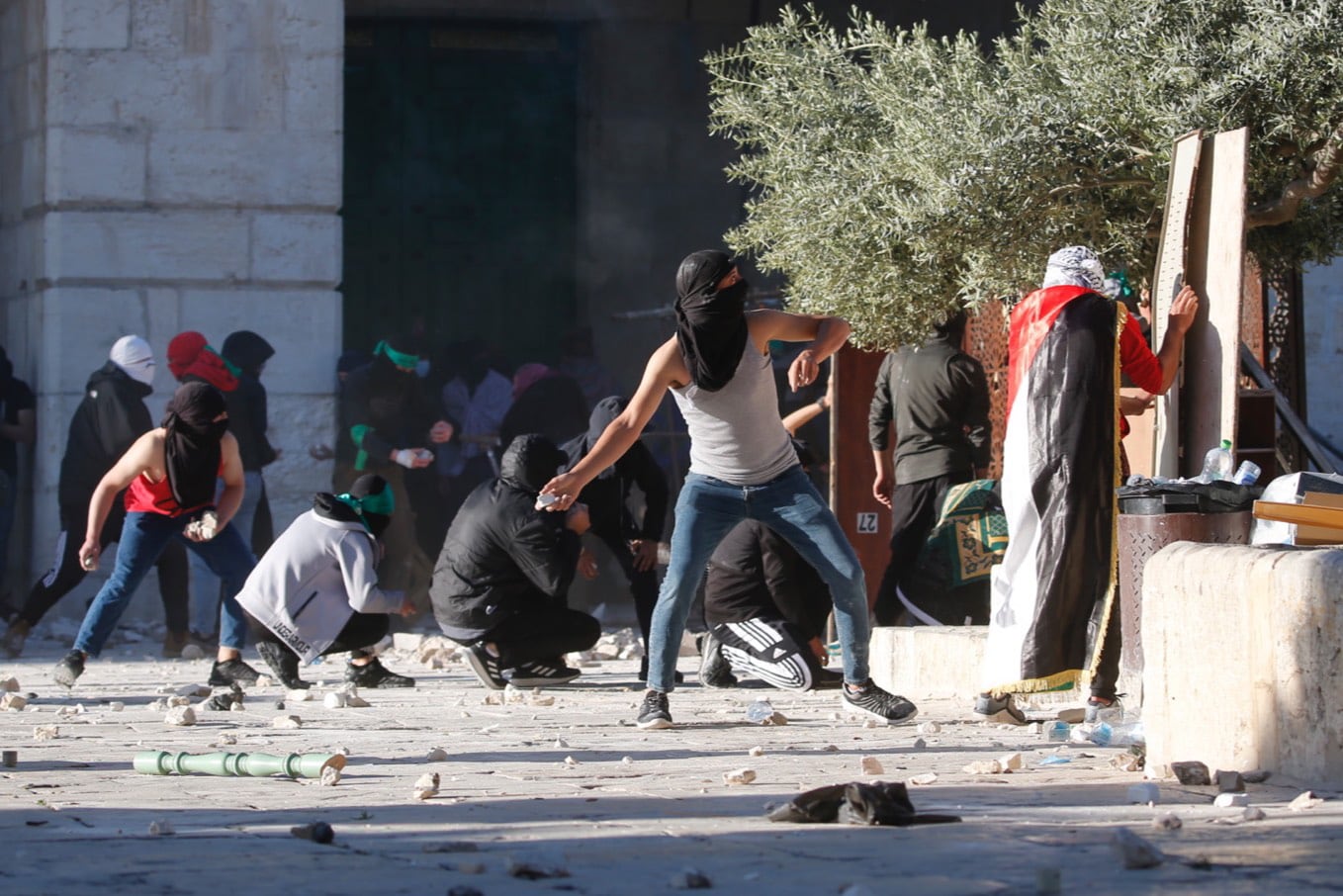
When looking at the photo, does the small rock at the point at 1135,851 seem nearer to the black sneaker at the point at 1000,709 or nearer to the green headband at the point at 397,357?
the black sneaker at the point at 1000,709

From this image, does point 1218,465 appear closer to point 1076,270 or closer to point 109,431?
point 1076,270

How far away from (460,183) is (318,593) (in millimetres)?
7730

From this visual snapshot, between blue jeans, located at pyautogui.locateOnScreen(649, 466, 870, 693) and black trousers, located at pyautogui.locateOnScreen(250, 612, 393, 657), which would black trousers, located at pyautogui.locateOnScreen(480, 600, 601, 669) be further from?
blue jeans, located at pyautogui.locateOnScreen(649, 466, 870, 693)

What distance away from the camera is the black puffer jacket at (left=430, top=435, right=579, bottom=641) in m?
9.00

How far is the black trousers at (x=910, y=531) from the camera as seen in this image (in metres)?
9.77

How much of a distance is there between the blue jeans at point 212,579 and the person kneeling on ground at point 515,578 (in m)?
3.51

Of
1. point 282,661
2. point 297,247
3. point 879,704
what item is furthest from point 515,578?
A: point 297,247

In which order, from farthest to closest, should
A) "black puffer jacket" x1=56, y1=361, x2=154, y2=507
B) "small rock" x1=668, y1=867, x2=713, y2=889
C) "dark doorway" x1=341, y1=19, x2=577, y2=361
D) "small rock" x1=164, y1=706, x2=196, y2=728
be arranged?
1. "dark doorway" x1=341, y1=19, x2=577, y2=361
2. "black puffer jacket" x1=56, y1=361, x2=154, y2=507
3. "small rock" x1=164, y1=706, x2=196, y2=728
4. "small rock" x1=668, y1=867, x2=713, y2=889

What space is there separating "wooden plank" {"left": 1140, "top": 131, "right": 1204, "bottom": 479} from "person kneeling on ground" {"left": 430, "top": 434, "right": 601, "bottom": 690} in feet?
8.97

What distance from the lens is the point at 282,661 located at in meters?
9.18

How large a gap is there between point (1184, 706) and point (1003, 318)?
18.3 feet

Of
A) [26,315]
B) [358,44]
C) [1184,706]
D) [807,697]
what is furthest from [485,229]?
[1184,706]

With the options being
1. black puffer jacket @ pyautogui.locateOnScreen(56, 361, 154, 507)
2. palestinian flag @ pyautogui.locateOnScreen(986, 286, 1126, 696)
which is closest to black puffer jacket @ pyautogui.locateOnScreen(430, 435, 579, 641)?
palestinian flag @ pyautogui.locateOnScreen(986, 286, 1126, 696)

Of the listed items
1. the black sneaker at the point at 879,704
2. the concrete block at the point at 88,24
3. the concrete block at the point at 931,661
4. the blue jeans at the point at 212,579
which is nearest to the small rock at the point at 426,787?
the black sneaker at the point at 879,704
